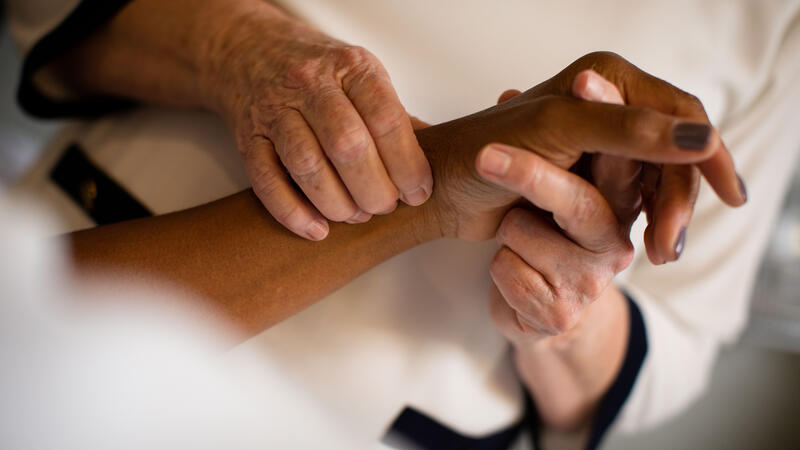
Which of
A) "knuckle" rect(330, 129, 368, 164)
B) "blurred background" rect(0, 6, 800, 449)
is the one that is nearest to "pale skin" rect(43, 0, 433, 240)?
"knuckle" rect(330, 129, 368, 164)

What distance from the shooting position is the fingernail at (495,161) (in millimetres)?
418

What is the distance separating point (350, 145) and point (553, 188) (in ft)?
0.57

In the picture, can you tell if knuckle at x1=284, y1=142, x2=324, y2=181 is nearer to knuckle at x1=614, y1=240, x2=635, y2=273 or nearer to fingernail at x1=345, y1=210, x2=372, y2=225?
fingernail at x1=345, y1=210, x2=372, y2=225

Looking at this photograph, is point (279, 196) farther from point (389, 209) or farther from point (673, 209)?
point (673, 209)

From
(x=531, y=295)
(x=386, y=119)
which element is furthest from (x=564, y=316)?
(x=386, y=119)

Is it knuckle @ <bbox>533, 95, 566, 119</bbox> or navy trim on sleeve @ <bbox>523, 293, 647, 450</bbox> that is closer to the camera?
knuckle @ <bbox>533, 95, 566, 119</bbox>

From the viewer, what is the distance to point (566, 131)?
418 millimetres

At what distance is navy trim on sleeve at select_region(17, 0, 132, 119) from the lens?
74cm

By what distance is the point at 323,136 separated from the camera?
49cm

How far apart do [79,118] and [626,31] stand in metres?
0.78

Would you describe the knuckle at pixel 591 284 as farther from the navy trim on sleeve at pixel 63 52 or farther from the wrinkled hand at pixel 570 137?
the navy trim on sleeve at pixel 63 52

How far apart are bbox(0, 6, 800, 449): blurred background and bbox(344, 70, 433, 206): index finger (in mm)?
1014

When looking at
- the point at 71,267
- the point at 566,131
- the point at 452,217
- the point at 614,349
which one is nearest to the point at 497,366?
the point at 614,349

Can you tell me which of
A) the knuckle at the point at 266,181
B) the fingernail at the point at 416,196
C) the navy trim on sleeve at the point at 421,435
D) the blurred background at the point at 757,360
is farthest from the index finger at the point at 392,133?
the blurred background at the point at 757,360
